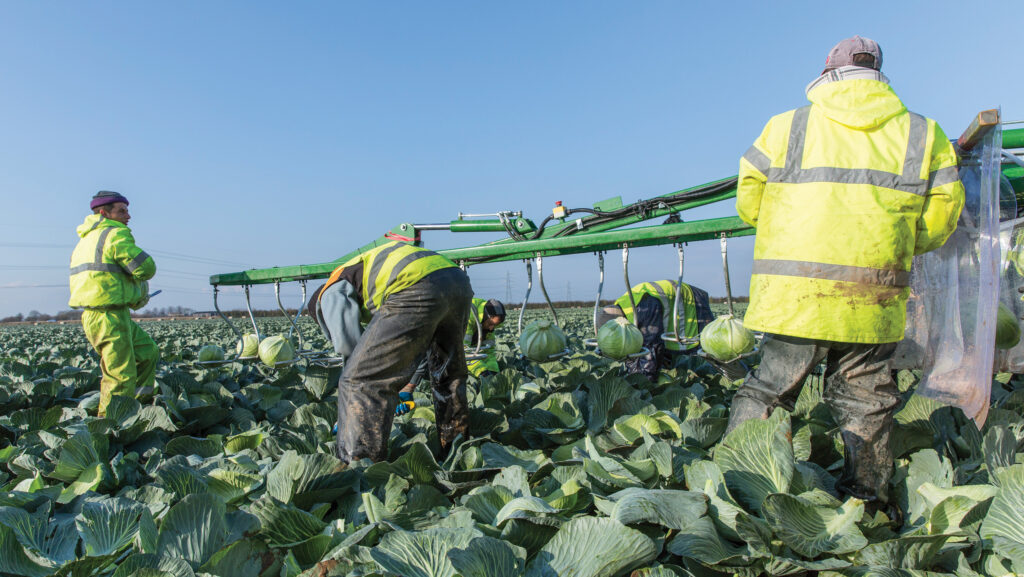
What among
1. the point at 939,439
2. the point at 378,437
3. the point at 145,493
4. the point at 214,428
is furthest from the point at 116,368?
the point at 939,439

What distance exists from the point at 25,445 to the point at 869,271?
4.33 metres

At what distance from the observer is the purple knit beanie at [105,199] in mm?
4645

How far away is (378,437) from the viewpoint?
8.63 feet

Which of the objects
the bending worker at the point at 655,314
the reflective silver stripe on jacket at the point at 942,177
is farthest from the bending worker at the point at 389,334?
the bending worker at the point at 655,314

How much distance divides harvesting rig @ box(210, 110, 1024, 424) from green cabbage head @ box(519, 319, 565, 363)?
17 cm

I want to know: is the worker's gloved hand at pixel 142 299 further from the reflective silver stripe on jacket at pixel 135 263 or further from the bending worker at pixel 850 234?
the bending worker at pixel 850 234

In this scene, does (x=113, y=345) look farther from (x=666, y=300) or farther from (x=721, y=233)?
(x=666, y=300)

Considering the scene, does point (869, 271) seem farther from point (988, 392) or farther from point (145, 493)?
point (145, 493)

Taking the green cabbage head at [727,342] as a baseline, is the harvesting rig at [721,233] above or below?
above

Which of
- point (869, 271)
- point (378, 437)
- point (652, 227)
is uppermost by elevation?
point (652, 227)

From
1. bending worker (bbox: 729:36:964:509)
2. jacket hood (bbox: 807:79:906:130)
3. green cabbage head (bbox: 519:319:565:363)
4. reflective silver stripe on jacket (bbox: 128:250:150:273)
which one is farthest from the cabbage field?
reflective silver stripe on jacket (bbox: 128:250:150:273)

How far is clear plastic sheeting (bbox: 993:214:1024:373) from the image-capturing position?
109 inches

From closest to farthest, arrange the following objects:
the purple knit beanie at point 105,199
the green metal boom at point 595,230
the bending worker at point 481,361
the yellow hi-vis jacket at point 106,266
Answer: the green metal boom at point 595,230 → the bending worker at point 481,361 → the yellow hi-vis jacket at point 106,266 → the purple knit beanie at point 105,199

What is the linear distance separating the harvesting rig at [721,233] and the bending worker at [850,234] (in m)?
0.37
